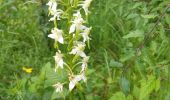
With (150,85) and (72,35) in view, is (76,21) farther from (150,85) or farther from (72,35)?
(150,85)

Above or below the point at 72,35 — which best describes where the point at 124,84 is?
below

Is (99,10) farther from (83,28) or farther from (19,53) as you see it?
(83,28)

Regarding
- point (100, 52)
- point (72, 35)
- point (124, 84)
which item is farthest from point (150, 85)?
point (100, 52)

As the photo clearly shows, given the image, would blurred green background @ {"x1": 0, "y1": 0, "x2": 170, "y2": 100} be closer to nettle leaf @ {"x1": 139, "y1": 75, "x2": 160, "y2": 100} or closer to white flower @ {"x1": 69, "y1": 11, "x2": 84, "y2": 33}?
nettle leaf @ {"x1": 139, "y1": 75, "x2": 160, "y2": 100}

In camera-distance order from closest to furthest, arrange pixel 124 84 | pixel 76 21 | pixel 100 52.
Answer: pixel 76 21 → pixel 124 84 → pixel 100 52

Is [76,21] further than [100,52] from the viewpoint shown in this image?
No

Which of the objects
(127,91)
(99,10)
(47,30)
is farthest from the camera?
(99,10)

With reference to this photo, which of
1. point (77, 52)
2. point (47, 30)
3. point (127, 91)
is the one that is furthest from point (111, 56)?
point (77, 52)

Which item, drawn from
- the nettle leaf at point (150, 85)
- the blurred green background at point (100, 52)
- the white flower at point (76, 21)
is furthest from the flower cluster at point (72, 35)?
the nettle leaf at point (150, 85)

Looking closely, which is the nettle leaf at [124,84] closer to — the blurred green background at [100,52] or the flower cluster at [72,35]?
the blurred green background at [100,52]
